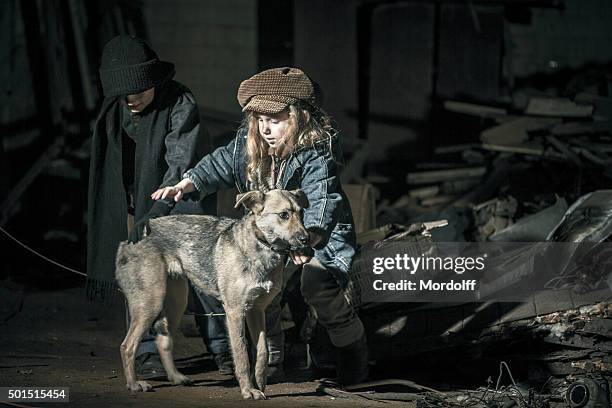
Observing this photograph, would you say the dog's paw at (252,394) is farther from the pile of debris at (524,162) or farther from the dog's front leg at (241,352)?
the pile of debris at (524,162)

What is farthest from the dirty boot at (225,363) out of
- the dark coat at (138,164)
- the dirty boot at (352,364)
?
the dark coat at (138,164)

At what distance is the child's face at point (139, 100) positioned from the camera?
5.41 metres

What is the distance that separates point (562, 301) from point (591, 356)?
0.37 m

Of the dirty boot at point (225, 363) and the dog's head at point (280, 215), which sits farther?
the dirty boot at point (225, 363)

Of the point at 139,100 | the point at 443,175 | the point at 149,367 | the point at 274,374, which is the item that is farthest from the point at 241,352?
the point at 443,175

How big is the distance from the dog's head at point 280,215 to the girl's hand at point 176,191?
456mm

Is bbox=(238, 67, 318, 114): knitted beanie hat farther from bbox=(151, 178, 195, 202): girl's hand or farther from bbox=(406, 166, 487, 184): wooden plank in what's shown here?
bbox=(406, 166, 487, 184): wooden plank

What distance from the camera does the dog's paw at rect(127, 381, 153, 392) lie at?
5218 millimetres

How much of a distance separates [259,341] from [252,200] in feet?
2.61

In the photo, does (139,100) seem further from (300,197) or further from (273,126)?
(300,197)

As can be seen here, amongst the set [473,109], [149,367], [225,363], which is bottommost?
[225,363]

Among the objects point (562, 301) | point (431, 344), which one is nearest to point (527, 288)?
point (562, 301)

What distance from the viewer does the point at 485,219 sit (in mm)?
8828

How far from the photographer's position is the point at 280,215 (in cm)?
474
